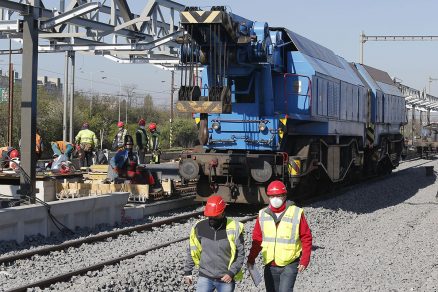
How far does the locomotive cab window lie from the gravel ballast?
2814 mm

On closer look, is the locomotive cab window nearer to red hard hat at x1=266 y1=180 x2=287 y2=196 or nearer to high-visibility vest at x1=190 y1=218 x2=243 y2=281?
red hard hat at x1=266 y1=180 x2=287 y2=196

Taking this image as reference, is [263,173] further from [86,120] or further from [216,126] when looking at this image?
[86,120]

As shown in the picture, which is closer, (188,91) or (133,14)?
(188,91)

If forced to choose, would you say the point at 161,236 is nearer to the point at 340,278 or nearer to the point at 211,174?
the point at 211,174

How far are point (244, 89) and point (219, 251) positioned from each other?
352 inches

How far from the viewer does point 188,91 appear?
12508 millimetres

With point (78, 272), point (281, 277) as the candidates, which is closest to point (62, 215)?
point (78, 272)

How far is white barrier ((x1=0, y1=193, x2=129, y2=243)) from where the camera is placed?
10.7 meters

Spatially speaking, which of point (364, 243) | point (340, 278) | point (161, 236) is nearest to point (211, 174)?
point (161, 236)

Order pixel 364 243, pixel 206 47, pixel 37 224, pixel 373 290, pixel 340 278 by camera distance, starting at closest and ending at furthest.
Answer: pixel 373 290 < pixel 340 278 < pixel 37 224 < pixel 364 243 < pixel 206 47

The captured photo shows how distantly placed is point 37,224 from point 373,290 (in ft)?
18.9

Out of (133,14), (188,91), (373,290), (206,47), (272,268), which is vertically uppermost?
(133,14)

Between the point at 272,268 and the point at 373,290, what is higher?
the point at 272,268

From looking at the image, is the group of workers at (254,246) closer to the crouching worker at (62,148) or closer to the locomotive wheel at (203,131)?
the locomotive wheel at (203,131)
